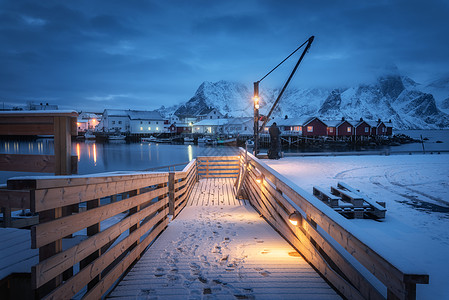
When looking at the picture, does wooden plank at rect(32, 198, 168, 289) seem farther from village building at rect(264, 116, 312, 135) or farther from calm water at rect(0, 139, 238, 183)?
village building at rect(264, 116, 312, 135)

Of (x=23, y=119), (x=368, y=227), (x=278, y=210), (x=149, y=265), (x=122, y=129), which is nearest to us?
(x=23, y=119)

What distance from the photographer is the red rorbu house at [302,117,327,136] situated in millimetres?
61531

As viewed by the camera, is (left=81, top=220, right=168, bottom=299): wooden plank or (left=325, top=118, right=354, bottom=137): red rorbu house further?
(left=325, top=118, right=354, bottom=137): red rorbu house

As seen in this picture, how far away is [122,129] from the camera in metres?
83.1

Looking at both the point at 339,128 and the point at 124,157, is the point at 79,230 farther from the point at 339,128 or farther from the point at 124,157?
the point at 339,128

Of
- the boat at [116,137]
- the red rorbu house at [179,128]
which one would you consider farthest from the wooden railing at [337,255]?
the red rorbu house at [179,128]

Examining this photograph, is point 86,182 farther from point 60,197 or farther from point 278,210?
point 278,210

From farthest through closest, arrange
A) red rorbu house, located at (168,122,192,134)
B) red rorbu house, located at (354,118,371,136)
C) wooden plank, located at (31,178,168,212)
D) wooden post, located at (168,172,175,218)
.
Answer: red rorbu house, located at (168,122,192,134) < red rorbu house, located at (354,118,371,136) < wooden post, located at (168,172,175,218) < wooden plank, located at (31,178,168,212)

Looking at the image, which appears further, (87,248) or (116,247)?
(116,247)

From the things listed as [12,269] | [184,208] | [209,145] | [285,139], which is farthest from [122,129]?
[12,269]

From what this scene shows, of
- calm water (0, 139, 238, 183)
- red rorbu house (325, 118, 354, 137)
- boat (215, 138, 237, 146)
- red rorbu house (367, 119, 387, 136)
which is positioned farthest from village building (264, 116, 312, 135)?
red rorbu house (367, 119, 387, 136)

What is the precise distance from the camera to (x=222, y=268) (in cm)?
356

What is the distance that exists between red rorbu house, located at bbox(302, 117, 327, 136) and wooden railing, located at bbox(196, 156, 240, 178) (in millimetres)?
50032

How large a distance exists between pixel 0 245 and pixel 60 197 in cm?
173
